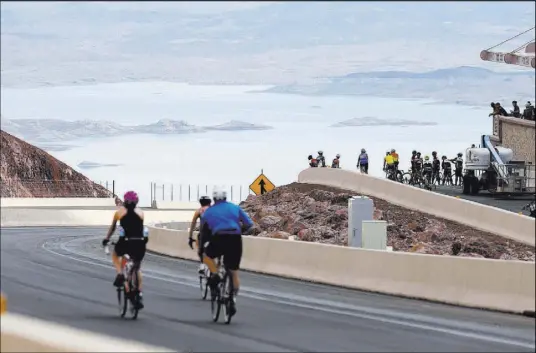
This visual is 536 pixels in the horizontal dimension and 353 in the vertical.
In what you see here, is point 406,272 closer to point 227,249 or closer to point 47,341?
point 227,249

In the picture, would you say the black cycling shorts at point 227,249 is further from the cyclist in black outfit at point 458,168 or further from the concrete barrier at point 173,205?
the concrete barrier at point 173,205

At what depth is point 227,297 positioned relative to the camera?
19469 millimetres

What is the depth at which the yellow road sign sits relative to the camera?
63781 millimetres

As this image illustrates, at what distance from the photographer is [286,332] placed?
19312 mm

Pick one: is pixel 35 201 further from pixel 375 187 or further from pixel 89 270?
pixel 89 270

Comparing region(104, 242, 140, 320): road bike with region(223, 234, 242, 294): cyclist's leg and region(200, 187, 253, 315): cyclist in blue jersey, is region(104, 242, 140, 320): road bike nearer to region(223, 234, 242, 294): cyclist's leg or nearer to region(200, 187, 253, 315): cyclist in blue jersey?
region(200, 187, 253, 315): cyclist in blue jersey

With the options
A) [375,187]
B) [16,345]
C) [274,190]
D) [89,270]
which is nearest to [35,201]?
[274,190]

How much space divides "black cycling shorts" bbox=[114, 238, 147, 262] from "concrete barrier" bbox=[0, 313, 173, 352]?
6945mm

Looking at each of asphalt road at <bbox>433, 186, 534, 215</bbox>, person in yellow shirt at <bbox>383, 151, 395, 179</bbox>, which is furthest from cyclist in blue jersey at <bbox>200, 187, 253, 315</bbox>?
person in yellow shirt at <bbox>383, 151, 395, 179</bbox>

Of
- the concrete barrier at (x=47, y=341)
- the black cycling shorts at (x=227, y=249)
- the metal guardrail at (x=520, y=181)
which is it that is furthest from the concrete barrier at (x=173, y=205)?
the concrete barrier at (x=47, y=341)

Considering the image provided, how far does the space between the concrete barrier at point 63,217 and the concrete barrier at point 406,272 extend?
9491 millimetres

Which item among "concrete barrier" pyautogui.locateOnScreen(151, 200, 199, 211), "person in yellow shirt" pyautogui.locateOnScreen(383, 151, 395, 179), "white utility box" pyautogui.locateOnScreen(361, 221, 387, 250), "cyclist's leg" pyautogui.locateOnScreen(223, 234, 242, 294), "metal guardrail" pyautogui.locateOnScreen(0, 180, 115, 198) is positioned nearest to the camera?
"cyclist's leg" pyautogui.locateOnScreen(223, 234, 242, 294)

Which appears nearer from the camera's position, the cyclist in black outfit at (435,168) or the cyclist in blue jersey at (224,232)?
the cyclist in blue jersey at (224,232)

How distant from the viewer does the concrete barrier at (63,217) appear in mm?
48688
